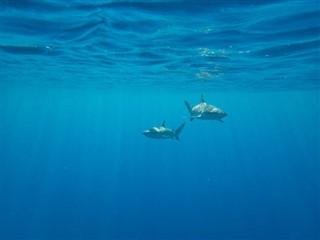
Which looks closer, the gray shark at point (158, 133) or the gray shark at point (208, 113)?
the gray shark at point (208, 113)

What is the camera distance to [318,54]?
1875 centimetres

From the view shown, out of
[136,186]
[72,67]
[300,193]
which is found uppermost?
[72,67]

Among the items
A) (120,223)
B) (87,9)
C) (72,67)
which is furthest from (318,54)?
(120,223)

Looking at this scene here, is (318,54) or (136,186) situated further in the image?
(136,186)

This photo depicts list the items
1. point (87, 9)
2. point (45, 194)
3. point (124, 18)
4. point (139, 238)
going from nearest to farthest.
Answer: point (87, 9) → point (124, 18) → point (139, 238) → point (45, 194)

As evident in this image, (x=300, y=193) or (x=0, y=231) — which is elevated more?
(x=300, y=193)

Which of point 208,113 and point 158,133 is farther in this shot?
point 158,133

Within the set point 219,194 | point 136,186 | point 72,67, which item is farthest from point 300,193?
point 72,67

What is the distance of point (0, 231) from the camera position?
3098 cm

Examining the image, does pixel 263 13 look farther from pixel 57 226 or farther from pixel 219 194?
pixel 219 194

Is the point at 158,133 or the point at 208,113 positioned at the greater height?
the point at 208,113

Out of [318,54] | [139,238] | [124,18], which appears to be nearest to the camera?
[124,18]

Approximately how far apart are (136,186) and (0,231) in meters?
21.3

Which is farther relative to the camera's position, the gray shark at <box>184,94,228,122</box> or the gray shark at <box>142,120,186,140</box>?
the gray shark at <box>142,120,186,140</box>
